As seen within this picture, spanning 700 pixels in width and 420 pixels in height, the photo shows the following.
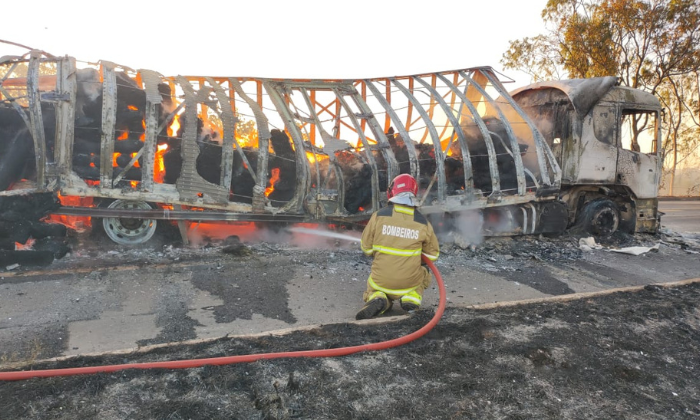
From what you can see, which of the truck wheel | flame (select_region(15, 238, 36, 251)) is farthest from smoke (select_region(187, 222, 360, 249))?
the truck wheel

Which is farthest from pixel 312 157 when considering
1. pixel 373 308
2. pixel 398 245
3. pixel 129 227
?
pixel 373 308

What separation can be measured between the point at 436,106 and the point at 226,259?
15.7 feet

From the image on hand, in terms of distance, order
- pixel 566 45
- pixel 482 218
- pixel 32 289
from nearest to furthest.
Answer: pixel 32 289
pixel 482 218
pixel 566 45

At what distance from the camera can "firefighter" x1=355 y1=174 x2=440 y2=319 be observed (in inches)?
159

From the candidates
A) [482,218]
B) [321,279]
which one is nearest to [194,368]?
[321,279]

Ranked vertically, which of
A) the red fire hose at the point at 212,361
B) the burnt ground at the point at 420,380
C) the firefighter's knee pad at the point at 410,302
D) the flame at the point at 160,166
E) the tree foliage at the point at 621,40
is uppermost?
the tree foliage at the point at 621,40

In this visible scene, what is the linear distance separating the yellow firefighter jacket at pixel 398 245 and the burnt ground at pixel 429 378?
15.7 inches

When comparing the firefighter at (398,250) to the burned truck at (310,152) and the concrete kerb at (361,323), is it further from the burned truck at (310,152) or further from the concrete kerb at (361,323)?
the burned truck at (310,152)

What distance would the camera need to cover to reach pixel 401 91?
26.5ft

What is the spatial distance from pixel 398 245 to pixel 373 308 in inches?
24.7

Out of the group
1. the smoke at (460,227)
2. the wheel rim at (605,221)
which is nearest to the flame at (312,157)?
the smoke at (460,227)

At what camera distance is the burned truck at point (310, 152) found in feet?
18.2

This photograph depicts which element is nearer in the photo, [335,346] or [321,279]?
[335,346]

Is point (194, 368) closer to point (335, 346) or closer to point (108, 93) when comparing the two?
point (335, 346)
